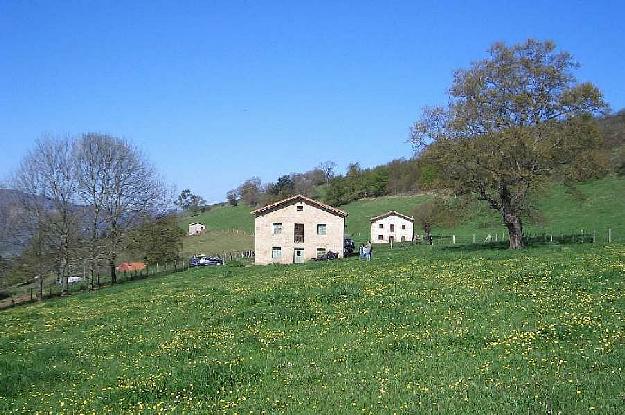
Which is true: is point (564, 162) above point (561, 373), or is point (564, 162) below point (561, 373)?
above

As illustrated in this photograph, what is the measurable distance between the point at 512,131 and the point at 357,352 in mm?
34401

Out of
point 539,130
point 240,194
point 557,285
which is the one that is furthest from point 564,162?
point 240,194

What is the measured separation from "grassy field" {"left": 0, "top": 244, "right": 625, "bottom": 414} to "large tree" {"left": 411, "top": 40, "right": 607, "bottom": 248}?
64.6ft

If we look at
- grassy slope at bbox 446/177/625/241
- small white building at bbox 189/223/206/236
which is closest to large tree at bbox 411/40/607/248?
grassy slope at bbox 446/177/625/241

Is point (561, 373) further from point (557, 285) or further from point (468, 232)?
point (468, 232)

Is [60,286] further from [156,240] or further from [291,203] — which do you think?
[291,203]

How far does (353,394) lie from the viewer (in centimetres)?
1080

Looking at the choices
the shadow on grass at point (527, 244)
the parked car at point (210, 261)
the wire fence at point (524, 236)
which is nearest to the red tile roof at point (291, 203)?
the parked car at point (210, 261)

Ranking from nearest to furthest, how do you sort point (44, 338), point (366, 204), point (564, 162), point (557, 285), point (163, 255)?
point (557, 285), point (44, 338), point (564, 162), point (163, 255), point (366, 204)

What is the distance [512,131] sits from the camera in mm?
44406

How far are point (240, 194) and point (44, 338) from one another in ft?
504

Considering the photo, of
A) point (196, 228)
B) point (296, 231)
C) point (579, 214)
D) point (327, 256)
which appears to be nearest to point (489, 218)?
point (579, 214)

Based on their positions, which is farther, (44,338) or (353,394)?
(44,338)

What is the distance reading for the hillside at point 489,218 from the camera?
2687 inches
